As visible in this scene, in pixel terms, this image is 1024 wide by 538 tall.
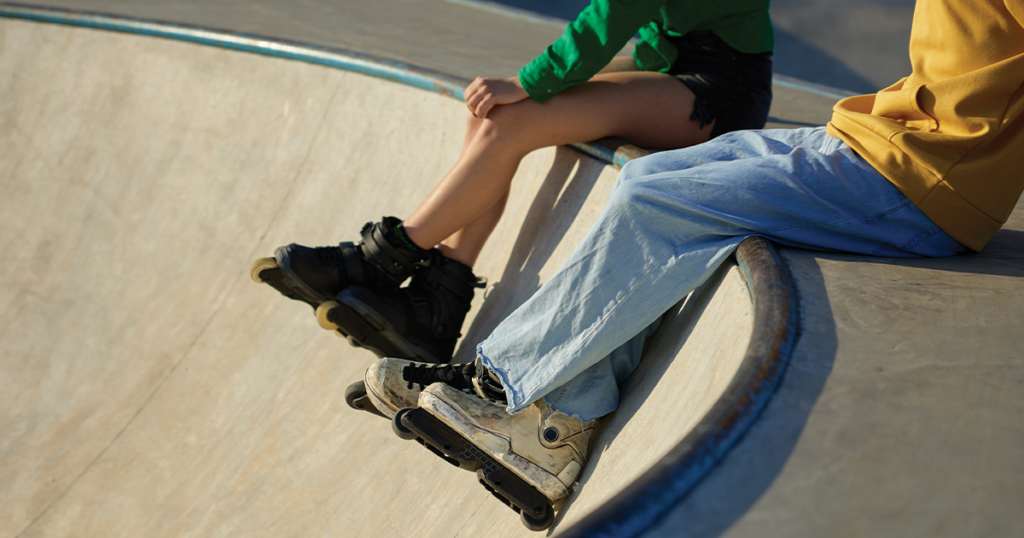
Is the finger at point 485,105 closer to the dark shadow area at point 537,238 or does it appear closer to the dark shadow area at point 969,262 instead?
the dark shadow area at point 537,238

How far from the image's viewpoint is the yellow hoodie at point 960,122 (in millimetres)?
1426

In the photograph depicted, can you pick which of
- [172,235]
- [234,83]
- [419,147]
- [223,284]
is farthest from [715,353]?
[234,83]

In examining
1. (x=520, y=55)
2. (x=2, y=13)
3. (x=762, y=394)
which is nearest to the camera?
(x=762, y=394)

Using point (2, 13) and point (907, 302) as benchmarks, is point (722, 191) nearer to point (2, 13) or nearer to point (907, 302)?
point (907, 302)

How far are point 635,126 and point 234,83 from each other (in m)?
2.72

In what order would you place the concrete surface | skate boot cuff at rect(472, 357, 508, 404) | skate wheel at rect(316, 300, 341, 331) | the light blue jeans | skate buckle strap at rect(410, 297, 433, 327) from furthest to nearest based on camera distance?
the concrete surface < skate buckle strap at rect(410, 297, 433, 327) < skate wheel at rect(316, 300, 341, 331) < skate boot cuff at rect(472, 357, 508, 404) < the light blue jeans

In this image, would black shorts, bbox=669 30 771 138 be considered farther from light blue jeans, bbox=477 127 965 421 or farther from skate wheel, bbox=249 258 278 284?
skate wheel, bbox=249 258 278 284

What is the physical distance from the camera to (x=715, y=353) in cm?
135

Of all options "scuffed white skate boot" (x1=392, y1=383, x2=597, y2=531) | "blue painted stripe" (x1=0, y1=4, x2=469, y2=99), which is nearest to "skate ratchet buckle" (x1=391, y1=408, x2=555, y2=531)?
"scuffed white skate boot" (x1=392, y1=383, x2=597, y2=531)

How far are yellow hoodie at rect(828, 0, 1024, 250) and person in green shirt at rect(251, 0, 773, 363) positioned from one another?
790mm

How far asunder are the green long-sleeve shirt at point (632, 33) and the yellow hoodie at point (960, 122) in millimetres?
757

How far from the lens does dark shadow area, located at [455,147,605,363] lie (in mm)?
2410

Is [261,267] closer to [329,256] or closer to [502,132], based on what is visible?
[329,256]

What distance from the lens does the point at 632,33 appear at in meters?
2.04
